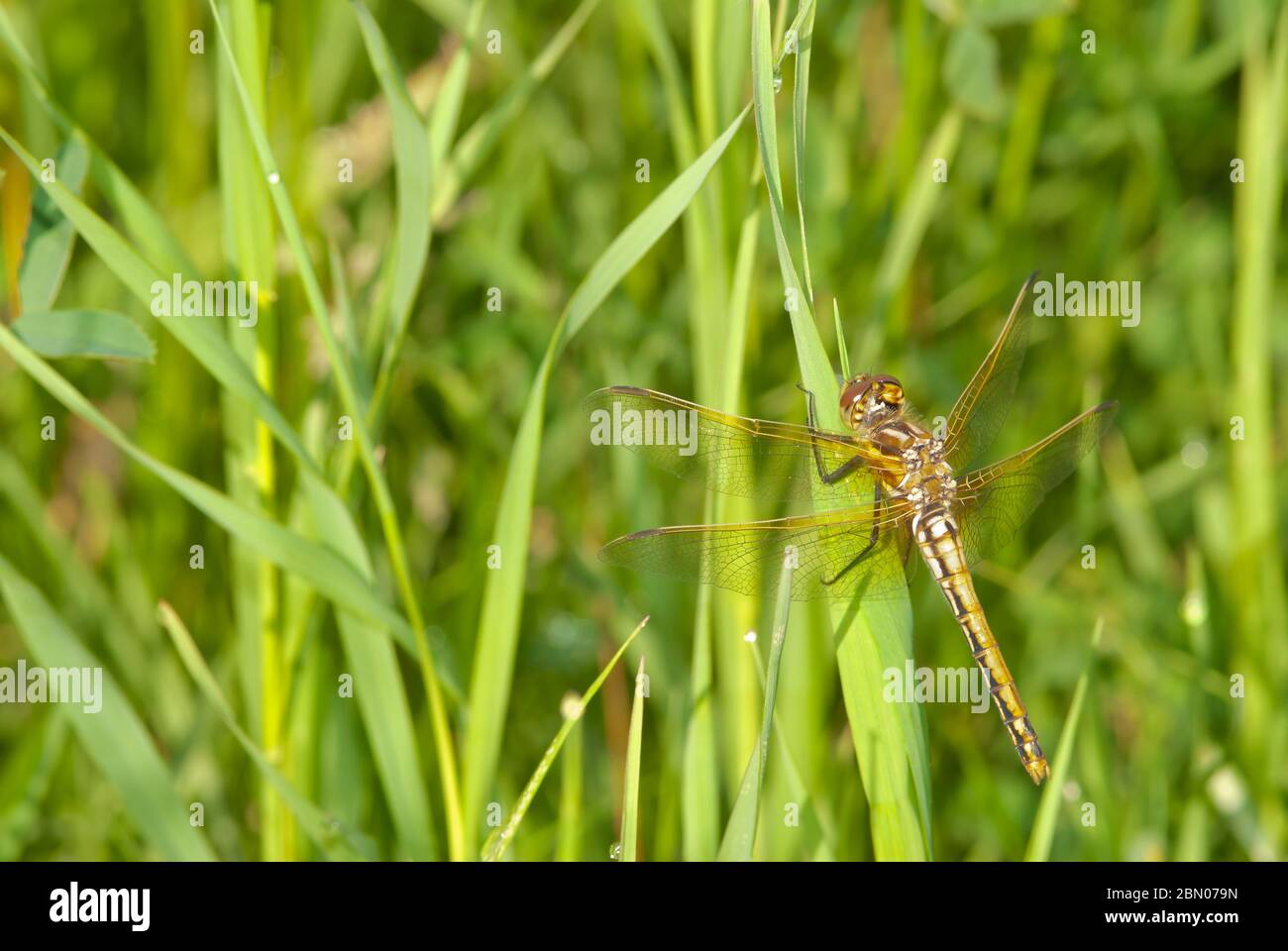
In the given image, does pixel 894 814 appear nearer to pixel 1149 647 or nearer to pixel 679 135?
pixel 679 135

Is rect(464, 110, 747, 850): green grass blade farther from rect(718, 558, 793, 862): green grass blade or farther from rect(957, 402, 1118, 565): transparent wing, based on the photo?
rect(957, 402, 1118, 565): transparent wing

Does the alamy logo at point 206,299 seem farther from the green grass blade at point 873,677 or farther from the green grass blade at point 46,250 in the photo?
the green grass blade at point 873,677

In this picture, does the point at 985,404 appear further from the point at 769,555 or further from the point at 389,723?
the point at 389,723

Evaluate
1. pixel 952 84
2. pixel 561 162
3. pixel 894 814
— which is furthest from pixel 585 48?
pixel 894 814

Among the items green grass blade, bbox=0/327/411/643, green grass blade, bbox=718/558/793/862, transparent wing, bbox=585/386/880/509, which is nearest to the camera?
green grass blade, bbox=718/558/793/862

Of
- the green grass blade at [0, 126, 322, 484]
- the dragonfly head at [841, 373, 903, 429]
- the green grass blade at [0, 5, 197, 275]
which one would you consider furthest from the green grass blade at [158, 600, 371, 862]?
the dragonfly head at [841, 373, 903, 429]

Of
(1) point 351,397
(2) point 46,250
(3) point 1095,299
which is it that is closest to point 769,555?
(1) point 351,397

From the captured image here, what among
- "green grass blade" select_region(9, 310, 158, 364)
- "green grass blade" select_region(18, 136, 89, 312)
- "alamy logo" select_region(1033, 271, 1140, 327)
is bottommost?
"green grass blade" select_region(9, 310, 158, 364)
